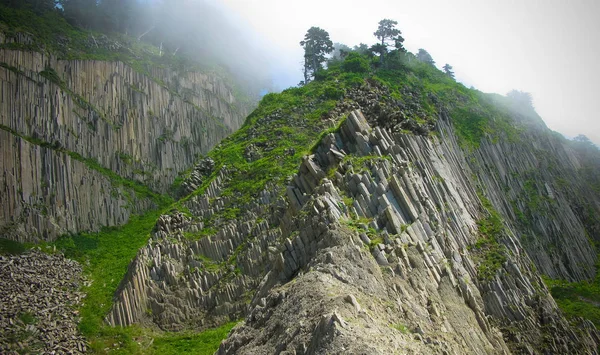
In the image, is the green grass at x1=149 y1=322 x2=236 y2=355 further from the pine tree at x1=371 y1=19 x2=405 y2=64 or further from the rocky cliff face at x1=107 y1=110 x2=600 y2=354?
the pine tree at x1=371 y1=19 x2=405 y2=64

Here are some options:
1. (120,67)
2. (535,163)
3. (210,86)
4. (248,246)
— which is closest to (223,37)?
(210,86)

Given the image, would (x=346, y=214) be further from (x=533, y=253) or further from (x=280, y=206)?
(x=533, y=253)

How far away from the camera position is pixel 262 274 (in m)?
36.9

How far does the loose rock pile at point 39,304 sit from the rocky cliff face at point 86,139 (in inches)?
205

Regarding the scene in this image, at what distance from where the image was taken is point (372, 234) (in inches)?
956

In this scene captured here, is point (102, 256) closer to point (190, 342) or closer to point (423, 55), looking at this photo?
point (190, 342)

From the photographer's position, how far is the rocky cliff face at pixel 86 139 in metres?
49.8

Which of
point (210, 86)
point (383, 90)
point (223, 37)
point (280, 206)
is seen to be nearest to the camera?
point (280, 206)

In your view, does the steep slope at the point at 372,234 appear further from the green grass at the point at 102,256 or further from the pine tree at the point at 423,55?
the pine tree at the point at 423,55

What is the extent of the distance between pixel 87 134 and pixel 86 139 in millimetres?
768

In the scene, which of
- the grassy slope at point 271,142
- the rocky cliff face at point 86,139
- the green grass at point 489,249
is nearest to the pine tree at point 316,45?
the grassy slope at point 271,142

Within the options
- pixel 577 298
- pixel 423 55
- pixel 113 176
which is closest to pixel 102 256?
pixel 113 176

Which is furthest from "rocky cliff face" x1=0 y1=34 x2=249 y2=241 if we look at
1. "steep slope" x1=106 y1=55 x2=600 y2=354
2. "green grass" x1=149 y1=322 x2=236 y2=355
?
"green grass" x1=149 y1=322 x2=236 y2=355

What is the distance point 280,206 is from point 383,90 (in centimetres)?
2332
